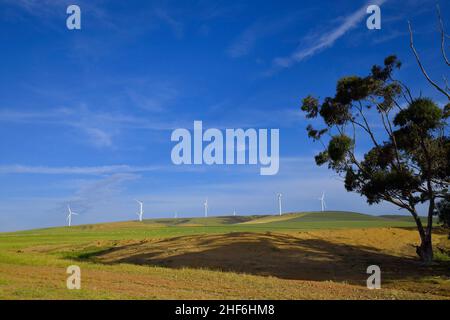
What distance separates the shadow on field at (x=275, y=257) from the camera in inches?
1359

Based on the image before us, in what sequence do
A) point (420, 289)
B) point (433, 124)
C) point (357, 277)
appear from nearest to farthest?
1. point (420, 289)
2. point (357, 277)
3. point (433, 124)

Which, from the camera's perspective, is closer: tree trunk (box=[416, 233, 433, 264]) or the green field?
the green field

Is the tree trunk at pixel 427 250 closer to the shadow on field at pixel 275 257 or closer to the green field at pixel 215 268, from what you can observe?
the shadow on field at pixel 275 257

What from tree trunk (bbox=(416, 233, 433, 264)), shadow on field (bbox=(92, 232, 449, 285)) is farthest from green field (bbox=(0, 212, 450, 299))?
tree trunk (bbox=(416, 233, 433, 264))

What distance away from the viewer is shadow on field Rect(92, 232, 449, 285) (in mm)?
34531

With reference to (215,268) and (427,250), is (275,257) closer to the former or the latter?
(215,268)

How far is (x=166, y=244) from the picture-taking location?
47406mm

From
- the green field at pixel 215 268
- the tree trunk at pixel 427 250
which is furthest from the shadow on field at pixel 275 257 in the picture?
the tree trunk at pixel 427 250

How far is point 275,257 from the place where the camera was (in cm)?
3953

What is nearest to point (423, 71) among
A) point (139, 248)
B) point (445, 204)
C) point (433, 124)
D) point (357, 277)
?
point (433, 124)

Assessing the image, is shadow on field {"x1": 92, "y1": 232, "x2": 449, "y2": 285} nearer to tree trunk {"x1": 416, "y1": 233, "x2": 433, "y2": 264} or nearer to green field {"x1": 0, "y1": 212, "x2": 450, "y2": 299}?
green field {"x1": 0, "y1": 212, "x2": 450, "y2": 299}
